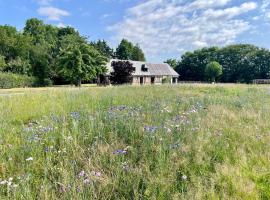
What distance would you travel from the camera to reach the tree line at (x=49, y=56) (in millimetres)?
38312

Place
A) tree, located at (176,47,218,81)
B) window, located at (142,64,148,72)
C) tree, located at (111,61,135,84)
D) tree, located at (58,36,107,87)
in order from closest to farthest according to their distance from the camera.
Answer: tree, located at (58,36,107,87), tree, located at (111,61,135,84), window, located at (142,64,148,72), tree, located at (176,47,218,81)

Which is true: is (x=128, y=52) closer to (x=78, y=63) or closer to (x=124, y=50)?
(x=124, y=50)

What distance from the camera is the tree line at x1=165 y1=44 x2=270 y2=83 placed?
68000 millimetres

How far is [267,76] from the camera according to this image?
67.1 m

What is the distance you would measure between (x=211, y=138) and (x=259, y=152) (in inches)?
30.1

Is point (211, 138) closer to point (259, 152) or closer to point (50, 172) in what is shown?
point (259, 152)

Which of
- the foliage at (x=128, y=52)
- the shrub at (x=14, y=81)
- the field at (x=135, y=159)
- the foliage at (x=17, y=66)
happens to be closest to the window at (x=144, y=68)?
the shrub at (x=14, y=81)

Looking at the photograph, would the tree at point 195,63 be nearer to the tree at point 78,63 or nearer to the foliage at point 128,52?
the foliage at point 128,52

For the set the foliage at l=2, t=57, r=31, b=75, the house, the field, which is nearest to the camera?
the field

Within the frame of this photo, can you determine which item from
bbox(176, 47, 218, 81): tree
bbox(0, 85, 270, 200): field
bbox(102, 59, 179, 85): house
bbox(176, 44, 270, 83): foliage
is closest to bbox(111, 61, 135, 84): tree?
bbox(102, 59, 179, 85): house

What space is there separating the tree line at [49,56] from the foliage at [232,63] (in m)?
33.1

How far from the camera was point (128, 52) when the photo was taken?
3509 inches

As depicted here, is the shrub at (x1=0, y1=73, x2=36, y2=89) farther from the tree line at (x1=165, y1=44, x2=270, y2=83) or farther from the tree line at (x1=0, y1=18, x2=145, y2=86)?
the tree line at (x1=165, y1=44, x2=270, y2=83)

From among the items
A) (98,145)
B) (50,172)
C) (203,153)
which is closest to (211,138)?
(203,153)
